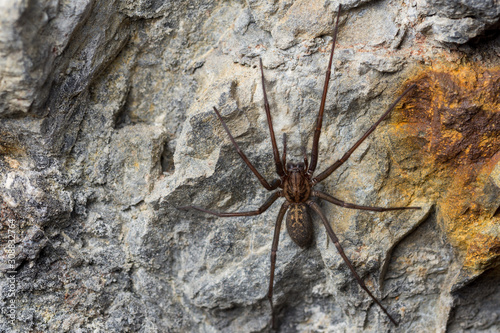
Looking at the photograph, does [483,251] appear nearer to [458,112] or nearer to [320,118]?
[458,112]

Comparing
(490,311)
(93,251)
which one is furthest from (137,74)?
(490,311)

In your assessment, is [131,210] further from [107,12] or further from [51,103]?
[107,12]

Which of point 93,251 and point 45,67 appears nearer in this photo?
point 45,67

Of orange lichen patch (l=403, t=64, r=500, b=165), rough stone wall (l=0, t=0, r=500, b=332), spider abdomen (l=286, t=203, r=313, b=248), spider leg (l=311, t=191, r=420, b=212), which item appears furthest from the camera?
spider abdomen (l=286, t=203, r=313, b=248)

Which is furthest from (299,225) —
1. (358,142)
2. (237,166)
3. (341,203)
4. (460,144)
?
(460,144)

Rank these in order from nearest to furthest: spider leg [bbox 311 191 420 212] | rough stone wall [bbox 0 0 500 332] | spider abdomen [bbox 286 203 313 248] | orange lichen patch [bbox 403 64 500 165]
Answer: orange lichen patch [bbox 403 64 500 165] < rough stone wall [bbox 0 0 500 332] < spider leg [bbox 311 191 420 212] < spider abdomen [bbox 286 203 313 248]

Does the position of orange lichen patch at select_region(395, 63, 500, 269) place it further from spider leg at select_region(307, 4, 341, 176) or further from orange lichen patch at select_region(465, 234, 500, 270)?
spider leg at select_region(307, 4, 341, 176)

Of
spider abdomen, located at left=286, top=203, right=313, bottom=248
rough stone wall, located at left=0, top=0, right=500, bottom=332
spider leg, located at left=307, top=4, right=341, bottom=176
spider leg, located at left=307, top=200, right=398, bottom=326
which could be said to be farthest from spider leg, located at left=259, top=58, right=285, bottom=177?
spider leg, located at left=307, top=200, right=398, bottom=326
